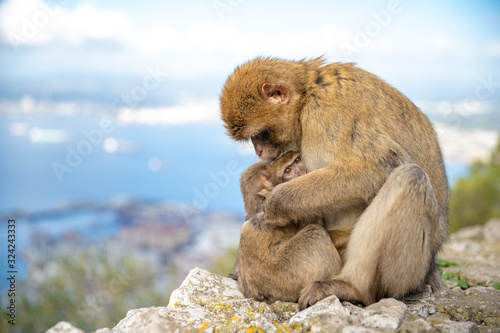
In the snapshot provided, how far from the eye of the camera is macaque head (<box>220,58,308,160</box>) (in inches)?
151

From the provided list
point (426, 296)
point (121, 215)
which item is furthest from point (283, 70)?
point (121, 215)

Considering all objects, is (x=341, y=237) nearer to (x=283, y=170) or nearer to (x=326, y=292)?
(x=326, y=292)

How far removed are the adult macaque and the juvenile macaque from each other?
10 cm

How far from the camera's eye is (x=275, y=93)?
387cm

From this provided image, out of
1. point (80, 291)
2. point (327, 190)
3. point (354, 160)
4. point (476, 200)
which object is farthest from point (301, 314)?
point (476, 200)

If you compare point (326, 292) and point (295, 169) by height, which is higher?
point (295, 169)

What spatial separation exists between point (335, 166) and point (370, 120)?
1.48ft

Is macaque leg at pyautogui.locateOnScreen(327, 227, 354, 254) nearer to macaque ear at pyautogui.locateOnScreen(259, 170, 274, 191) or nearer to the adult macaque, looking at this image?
the adult macaque

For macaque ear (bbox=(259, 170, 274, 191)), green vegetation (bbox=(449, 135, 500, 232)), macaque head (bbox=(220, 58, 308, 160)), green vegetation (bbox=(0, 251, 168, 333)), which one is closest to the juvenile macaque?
macaque ear (bbox=(259, 170, 274, 191))

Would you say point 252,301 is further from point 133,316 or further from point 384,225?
point 384,225

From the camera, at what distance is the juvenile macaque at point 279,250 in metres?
3.60

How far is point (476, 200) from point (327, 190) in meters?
16.5

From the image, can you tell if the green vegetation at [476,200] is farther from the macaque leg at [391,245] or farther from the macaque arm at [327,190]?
the macaque arm at [327,190]

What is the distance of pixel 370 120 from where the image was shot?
3645mm
